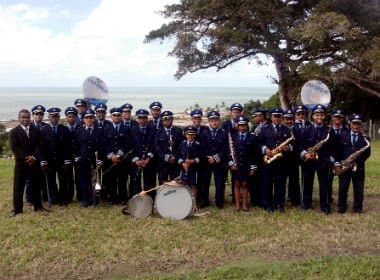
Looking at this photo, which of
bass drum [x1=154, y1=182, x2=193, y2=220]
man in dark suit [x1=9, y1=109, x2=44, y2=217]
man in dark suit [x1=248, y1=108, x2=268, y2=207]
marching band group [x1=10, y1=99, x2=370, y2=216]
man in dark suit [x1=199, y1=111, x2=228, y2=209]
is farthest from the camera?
man in dark suit [x1=248, y1=108, x2=268, y2=207]

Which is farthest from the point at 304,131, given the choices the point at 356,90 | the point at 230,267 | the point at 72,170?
the point at 356,90

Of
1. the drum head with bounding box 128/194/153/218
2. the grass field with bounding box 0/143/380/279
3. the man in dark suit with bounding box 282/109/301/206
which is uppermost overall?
the man in dark suit with bounding box 282/109/301/206

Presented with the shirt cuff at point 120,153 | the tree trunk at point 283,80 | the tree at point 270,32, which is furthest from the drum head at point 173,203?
the tree trunk at point 283,80

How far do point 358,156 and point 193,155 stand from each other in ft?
9.12

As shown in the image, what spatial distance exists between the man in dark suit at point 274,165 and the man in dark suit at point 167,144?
1.49m

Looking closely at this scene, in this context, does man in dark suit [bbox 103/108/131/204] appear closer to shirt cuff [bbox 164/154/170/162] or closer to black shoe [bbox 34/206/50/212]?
shirt cuff [bbox 164/154/170/162]

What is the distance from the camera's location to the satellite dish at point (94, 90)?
38.7 ft

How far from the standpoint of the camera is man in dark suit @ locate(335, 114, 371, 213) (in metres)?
8.91

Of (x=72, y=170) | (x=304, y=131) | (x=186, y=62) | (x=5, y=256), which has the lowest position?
(x=5, y=256)

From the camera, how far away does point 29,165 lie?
8.99 m

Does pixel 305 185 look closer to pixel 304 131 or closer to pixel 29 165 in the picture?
pixel 304 131

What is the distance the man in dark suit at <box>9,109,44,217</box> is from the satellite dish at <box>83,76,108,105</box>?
9.51ft

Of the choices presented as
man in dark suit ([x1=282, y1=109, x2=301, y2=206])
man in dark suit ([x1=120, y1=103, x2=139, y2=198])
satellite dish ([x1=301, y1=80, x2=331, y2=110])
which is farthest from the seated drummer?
satellite dish ([x1=301, y1=80, x2=331, y2=110])

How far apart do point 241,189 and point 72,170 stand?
3.15 m
